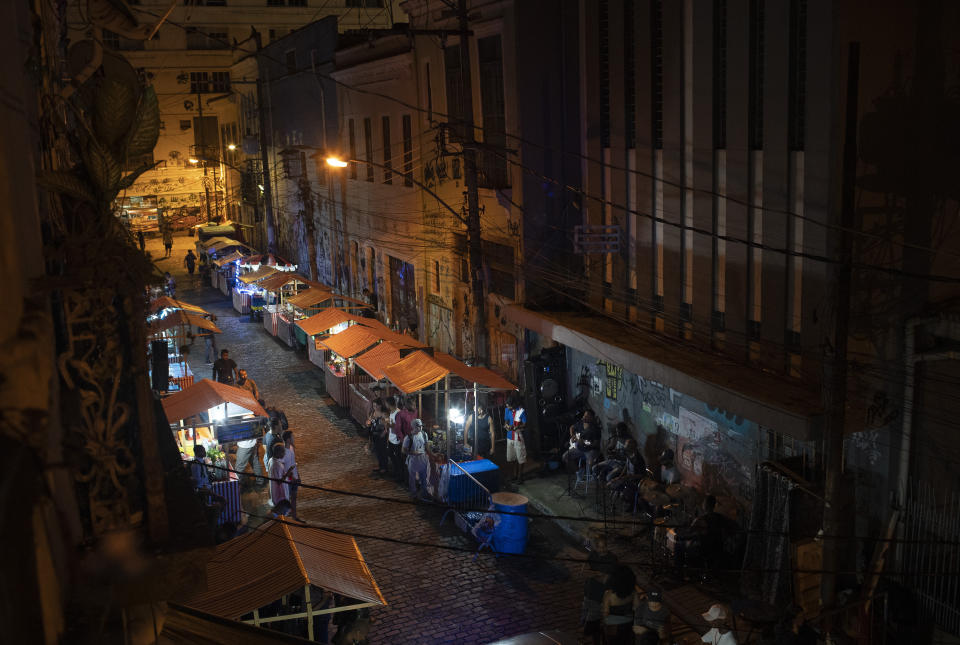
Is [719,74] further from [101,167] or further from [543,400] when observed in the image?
[101,167]

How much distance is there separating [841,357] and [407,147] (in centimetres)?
1835

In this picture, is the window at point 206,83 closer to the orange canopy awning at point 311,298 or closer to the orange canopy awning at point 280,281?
the orange canopy awning at point 280,281

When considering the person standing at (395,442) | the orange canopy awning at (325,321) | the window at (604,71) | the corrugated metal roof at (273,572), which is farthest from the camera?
the orange canopy awning at (325,321)

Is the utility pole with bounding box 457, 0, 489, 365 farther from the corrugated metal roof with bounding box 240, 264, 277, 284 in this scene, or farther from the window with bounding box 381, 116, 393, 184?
the corrugated metal roof with bounding box 240, 264, 277, 284

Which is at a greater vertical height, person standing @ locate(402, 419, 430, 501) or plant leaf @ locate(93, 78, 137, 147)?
plant leaf @ locate(93, 78, 137, 147)

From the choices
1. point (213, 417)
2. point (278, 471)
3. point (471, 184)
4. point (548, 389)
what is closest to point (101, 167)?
point (278, 471)

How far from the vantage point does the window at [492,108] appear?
68.2 feet

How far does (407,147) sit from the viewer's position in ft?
87.2

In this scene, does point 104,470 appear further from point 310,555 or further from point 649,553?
point 649,553

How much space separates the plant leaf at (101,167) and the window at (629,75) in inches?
541

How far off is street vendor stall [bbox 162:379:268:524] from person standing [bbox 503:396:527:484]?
5.01 meters

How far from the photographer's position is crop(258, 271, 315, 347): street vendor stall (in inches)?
1231

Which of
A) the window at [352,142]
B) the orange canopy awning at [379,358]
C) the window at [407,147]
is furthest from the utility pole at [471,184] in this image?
the window at [352,142]

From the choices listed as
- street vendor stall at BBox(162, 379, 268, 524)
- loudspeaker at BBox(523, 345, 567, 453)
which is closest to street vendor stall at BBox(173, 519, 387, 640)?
street vendor stall at BBox(162, 379, 268, 524)
